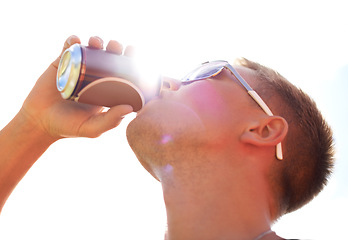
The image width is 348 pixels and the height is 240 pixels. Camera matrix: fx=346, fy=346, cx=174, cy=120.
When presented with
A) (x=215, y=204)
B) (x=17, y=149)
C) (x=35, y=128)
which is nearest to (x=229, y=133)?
(x=215, y=204)

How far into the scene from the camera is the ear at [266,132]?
188 cm

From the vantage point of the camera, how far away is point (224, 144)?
1864 mm

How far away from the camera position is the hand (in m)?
2.01

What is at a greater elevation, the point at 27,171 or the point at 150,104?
the point at 150,104

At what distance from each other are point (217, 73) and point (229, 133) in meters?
0.41

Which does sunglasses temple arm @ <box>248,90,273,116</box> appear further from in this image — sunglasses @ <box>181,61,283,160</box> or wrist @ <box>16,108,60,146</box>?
wrist @ <box>16,108,60,146</box>

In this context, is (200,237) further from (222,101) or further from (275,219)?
(222,101)

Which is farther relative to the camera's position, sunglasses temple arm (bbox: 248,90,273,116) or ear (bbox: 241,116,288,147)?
sunglasses temple arm (bbox: 248,90,273,116)

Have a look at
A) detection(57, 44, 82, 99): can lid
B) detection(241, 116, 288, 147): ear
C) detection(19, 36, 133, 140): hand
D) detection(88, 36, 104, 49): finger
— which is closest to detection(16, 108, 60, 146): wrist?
detection(19, 36, 133, 140): hand

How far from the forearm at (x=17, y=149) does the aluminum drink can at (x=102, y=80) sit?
0.78 meters

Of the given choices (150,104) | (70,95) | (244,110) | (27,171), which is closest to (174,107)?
(150,104)

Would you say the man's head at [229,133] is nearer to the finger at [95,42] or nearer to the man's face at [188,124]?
the man's face at [188,124]

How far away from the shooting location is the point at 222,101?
1.97 m

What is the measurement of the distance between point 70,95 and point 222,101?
0.83 meters
